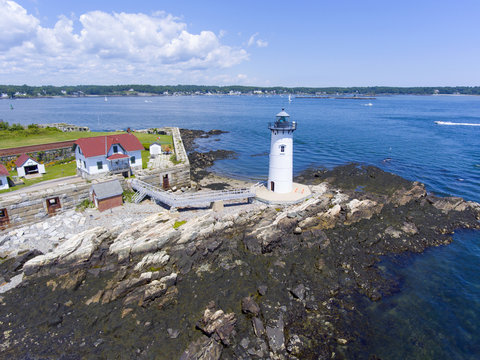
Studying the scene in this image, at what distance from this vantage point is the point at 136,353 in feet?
41.0

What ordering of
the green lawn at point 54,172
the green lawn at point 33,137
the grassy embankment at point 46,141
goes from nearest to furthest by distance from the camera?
the green lawn at point 54,172 < the grassy embankment at point 46,141 < the green lawn at point 33,137

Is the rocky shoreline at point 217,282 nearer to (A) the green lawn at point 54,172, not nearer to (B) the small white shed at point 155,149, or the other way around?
(A) the green lawn at point 54,172

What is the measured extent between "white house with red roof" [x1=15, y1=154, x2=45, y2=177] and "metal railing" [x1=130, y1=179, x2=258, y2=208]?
39.4ft

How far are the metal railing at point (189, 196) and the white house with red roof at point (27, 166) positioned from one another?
12.0 metres

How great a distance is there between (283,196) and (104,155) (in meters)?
18.3

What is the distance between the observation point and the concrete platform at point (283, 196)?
25.0 meters

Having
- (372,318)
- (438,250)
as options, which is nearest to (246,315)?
(372,318)

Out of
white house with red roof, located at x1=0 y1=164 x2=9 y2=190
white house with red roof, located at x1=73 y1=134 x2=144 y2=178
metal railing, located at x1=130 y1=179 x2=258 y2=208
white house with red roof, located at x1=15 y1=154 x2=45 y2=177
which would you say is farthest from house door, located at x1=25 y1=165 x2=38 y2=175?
metal railing, located at x1=130 y1=179 x2=258 y2=208

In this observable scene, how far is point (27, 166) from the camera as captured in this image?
95.3 feet

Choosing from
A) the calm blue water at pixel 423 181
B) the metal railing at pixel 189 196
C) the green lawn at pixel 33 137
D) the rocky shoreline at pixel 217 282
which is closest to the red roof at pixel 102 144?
the metal railing at pixel 189 196

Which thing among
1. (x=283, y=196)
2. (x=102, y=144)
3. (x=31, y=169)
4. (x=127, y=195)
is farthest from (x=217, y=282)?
(x=31, y=169)

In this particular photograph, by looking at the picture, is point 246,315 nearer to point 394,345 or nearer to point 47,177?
point 394,345

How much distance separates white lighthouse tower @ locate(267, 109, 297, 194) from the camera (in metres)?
24.4

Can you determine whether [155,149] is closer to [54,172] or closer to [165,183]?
[165,183]
